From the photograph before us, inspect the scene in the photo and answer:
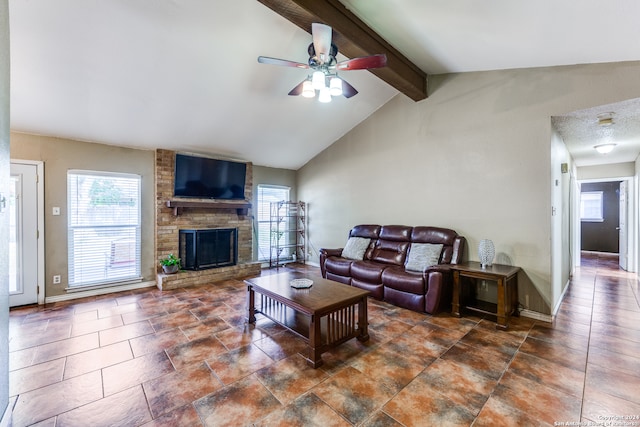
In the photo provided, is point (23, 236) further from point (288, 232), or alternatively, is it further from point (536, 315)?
point (536, 315)

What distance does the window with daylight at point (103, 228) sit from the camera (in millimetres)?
4160

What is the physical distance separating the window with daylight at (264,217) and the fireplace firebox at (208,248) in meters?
0.78

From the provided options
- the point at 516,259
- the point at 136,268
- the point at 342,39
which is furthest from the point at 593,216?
the point at 136,268

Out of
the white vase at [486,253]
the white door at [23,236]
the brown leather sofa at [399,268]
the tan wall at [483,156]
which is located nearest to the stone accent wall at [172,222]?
the white door at [23,236]

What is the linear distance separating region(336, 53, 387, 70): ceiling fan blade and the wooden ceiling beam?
350mm

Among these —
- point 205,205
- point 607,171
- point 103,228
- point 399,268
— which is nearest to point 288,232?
point 205,205

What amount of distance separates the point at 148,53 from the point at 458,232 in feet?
14.6

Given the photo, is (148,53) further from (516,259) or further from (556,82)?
(516,259)

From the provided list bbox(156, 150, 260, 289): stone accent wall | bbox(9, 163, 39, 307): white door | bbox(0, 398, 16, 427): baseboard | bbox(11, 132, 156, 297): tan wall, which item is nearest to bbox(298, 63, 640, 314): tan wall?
bbox(156, 150, 260, 289): stone accent wall

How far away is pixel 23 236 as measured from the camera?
12.3 feet

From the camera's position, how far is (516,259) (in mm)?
3523

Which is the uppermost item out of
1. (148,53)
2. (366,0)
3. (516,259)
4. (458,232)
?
(366,0)

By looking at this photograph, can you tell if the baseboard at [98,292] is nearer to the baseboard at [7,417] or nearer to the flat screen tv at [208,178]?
the flat screen tv at [208,178]

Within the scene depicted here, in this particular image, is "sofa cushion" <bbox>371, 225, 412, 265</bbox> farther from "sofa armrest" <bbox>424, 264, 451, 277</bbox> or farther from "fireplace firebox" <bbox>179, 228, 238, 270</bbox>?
"fireplace firebox" <bbox>179, 228, 238, 270</bbox>
